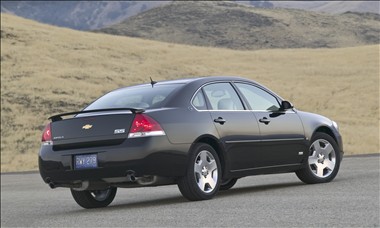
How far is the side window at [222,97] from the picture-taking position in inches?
415

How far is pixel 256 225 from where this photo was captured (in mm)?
7992

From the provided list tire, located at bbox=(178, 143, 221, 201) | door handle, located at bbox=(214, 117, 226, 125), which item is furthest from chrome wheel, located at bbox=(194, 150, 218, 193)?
door handle, located at bbox=(214, 117, 226, 125)

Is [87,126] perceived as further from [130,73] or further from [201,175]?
[130,73]

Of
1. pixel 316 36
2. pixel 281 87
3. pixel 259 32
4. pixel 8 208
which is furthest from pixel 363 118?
pixel 259 32

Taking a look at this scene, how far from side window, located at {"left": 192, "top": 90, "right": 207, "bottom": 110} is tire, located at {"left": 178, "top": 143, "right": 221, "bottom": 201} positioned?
21.3 inches

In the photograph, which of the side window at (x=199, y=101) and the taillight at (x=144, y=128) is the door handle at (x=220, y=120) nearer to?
the side window at (x=199, y=101)

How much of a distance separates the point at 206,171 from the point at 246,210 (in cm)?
99

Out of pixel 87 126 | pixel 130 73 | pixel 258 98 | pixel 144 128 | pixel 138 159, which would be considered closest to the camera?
pixel 138 159

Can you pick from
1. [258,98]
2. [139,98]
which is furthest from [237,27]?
[139,98]

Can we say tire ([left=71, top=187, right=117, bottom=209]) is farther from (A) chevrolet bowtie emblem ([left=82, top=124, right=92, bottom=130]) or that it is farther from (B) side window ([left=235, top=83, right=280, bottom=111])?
(B) side window ([left=235, top=83, right=280, bottom=111])

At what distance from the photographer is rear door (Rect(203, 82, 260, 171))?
10.3 metres

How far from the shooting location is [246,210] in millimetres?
9141

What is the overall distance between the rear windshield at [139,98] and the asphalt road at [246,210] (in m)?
1.28

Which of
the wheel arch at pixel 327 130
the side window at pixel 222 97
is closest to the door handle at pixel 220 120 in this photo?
the side window at pixel 222 97
